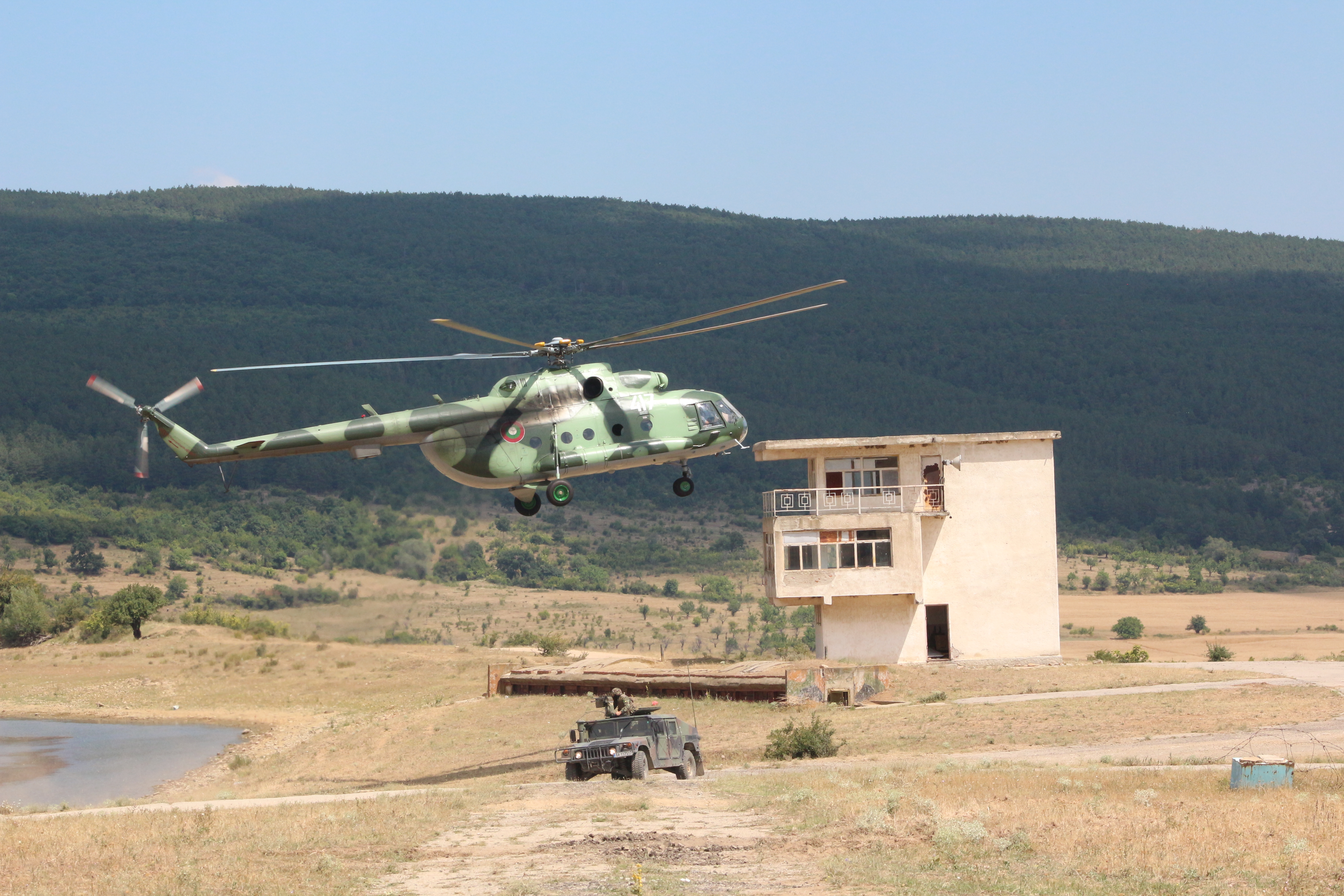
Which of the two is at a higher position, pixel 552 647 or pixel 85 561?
pixel 85 561

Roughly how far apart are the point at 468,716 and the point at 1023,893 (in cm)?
3285

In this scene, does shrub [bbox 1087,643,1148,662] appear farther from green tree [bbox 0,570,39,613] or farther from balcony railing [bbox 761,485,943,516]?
green tree [bbox 0,570,39,613]

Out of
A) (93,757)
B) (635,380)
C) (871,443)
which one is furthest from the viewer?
(93,757)

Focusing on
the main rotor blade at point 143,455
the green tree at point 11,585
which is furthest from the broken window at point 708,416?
the green tree at point 11,585

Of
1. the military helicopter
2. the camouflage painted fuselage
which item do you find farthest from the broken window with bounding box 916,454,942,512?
the camouflage painted fuselage

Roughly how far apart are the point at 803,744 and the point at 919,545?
18579 millimetres

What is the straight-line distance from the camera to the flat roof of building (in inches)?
2106

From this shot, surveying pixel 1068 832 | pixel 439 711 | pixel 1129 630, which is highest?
pixel 1129 630

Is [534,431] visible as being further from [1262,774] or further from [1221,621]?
[1221,621]

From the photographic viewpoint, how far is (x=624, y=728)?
96.6 feet

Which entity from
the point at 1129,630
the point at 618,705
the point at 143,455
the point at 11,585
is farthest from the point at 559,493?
the point at 11,585

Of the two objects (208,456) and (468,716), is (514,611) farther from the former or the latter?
(208,456)

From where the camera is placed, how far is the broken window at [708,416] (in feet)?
110

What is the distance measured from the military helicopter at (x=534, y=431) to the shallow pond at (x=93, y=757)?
18187 mm
